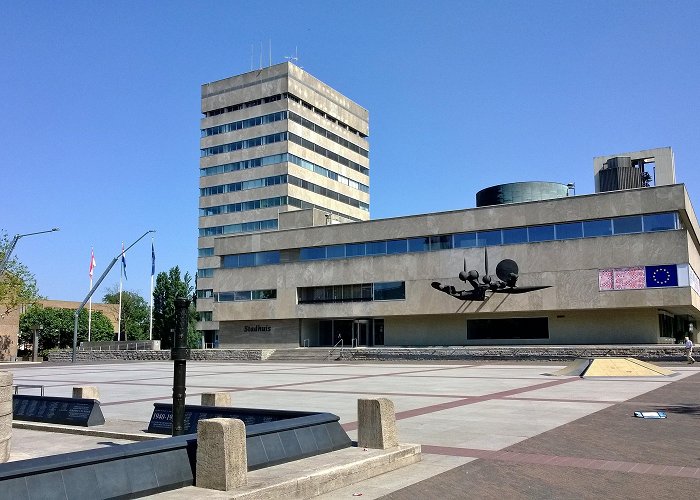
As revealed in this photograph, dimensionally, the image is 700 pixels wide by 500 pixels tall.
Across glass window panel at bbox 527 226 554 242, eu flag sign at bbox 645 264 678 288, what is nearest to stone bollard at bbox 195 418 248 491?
eu flag sign at bbox 645 264 678 288

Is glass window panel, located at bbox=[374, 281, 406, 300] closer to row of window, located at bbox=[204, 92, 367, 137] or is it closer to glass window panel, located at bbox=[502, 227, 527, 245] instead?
glass window panel, located at bbox=[502, 227, 527, 245]

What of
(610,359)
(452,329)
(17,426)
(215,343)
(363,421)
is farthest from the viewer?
(215,343)

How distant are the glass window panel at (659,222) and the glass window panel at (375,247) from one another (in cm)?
2161

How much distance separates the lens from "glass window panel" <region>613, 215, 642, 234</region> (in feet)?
150

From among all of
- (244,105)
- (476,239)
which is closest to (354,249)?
(476,239)

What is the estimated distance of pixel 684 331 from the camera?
2430 inches

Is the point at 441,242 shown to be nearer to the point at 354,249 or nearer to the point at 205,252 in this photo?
the point at 354,249

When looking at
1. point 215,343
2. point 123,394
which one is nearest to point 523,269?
point 123,394

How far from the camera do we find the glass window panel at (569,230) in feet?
157

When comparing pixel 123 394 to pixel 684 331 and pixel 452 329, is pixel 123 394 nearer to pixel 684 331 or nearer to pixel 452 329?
pixel 452 329

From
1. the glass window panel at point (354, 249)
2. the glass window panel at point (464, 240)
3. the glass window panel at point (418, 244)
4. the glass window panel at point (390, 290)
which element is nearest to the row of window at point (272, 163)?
the glass window panel at point (354, 249)

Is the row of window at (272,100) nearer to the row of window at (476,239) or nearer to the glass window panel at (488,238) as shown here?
the row of window at (476,239)

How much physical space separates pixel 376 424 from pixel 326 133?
9381cm

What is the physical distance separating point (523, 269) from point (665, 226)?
10505 millimetres
